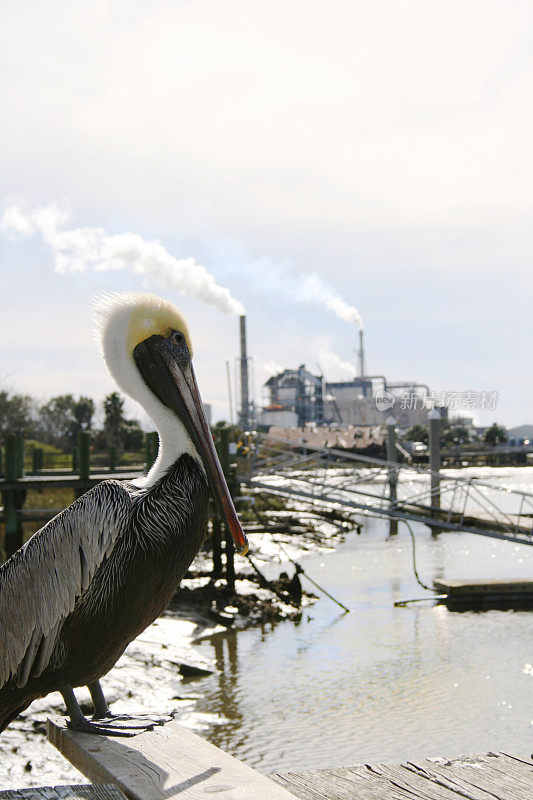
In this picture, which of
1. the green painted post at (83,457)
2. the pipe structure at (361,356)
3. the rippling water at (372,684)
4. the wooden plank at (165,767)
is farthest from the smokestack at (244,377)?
the wooden plank at (165,767)

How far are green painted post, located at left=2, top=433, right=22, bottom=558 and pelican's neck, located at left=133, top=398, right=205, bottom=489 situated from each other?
10.0 metres

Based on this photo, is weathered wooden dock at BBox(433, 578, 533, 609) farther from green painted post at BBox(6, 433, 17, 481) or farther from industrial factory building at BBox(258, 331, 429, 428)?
industrial factory building at BBox(258, 331, 429, 428)

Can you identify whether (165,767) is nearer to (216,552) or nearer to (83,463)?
(83,463)

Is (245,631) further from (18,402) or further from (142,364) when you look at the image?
(18,402)

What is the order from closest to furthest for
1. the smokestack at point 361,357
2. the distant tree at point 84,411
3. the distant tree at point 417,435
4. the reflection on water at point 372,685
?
1. the reflection on water at point 372,685
2. the distant tree at point 84,411
3. the distant tree at point 417,435
4. the smokestack at point 361,357

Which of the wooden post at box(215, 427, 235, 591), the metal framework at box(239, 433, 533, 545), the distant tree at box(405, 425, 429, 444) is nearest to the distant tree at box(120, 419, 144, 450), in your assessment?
the metal framework at box(239, 433, 533, 545)

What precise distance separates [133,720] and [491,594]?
1000cm

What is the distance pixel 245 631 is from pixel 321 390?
6186 centimetres

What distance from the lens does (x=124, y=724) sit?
7.81 ft

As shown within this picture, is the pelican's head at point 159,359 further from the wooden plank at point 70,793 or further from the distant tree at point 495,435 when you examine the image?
the distant tree at point 495,435

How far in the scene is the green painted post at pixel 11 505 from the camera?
12016 mm

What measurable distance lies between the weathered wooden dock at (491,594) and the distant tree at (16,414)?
99.6 feet

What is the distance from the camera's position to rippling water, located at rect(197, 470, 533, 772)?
21.8 feet

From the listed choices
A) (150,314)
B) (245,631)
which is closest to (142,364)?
(150,314)
